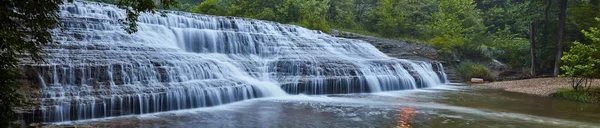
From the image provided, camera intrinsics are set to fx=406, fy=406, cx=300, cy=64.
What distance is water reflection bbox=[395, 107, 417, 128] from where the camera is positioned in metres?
9.52

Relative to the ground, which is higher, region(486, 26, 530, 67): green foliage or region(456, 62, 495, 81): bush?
region(486, 26, 530, 67): green foliage

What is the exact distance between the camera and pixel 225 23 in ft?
67.9

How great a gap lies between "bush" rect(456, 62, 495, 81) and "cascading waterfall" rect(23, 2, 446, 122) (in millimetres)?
2339

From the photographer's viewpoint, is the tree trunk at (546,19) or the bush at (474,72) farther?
the bush at (474,72)

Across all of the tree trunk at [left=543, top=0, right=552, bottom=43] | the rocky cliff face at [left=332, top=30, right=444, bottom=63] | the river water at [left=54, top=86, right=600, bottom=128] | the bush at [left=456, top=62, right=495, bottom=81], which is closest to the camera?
the river water at [left=54, top=86, right=600, bottom=128]

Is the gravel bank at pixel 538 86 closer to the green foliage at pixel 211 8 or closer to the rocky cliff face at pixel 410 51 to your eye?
the rocky cliff face at pixel 410 51

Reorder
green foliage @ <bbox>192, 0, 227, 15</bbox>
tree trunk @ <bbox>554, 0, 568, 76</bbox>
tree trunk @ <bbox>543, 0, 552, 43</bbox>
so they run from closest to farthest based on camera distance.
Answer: tree trunk @ <bbox>554, 0, 568, 76</bbox>, tree trunk @ <bbox>543, 0, 552, 43</bbox>, green foliage @ <bbox>192, 0, 227, 15</bbox>

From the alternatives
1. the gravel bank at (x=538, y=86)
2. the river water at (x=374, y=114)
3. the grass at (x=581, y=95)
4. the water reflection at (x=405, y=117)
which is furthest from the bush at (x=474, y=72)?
the water reflection at (x=405, y=117)

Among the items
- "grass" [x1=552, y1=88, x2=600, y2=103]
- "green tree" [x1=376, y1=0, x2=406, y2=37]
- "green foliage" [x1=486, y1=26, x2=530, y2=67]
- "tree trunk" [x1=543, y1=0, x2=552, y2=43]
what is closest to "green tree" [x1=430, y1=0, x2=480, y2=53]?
"green foliage" [x1=486, y1=26, x2=530, y2=67]

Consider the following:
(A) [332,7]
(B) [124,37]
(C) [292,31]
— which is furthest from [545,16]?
(B) [124,37]

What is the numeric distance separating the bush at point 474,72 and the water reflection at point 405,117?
14.3 m

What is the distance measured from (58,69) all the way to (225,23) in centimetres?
1152

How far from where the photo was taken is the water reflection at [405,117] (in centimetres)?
952

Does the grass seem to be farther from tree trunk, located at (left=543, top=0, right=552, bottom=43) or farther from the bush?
tree trunk, located at (left=543, top=0, right=552, bottom=43)
